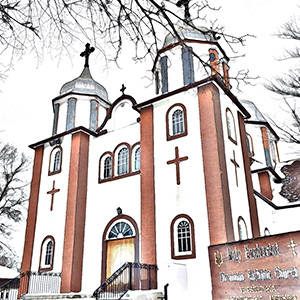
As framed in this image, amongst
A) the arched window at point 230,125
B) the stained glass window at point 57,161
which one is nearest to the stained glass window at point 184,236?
the arched window at point 230,125

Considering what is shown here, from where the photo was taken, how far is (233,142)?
1541 centimetres

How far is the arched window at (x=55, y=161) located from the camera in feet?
59.3

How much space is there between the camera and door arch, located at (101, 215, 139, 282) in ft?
47.9

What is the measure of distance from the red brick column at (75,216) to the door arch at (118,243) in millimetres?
1128

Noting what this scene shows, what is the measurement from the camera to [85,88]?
65.2ft

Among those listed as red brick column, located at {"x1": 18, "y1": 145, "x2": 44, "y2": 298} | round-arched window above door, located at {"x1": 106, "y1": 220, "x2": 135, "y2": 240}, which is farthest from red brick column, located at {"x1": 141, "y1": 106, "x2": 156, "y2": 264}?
red brick column, located at {"x1": 18, "y1": 145, "x2": 44, "y2": 298}

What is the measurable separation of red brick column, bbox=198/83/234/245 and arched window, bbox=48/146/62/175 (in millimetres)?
7839

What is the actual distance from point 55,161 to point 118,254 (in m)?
6.34

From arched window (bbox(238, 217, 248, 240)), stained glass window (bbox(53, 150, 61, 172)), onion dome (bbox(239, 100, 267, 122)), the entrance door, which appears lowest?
the entrance door

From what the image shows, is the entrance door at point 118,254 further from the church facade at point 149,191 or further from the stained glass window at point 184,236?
the stained glass window at point 184,236

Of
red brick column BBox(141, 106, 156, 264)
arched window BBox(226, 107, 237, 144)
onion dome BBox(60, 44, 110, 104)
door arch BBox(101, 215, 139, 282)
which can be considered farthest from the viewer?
onion dome BBox(60, 44, 110, 104)

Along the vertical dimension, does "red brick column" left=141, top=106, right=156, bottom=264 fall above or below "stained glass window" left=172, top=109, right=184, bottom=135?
below

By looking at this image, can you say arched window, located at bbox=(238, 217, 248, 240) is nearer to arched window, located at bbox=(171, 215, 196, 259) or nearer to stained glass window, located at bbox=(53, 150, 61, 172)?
arched window, located at bbox=(171, 215, 196, 259)

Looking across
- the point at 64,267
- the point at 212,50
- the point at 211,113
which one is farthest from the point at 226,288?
the point at 212,50
